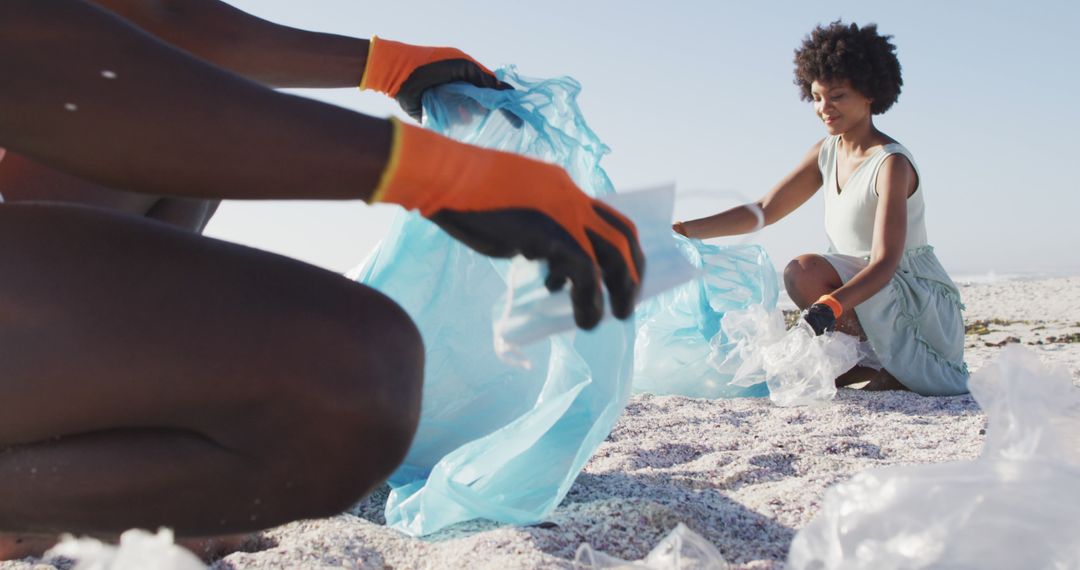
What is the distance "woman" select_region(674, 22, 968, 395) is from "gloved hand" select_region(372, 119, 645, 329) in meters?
2.24

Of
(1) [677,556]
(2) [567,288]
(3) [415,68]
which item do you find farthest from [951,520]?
(3) [415,68]

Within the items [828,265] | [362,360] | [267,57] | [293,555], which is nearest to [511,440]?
[293,555]

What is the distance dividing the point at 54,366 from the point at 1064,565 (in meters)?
1.17

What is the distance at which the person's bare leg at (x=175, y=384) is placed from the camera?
3.21ft

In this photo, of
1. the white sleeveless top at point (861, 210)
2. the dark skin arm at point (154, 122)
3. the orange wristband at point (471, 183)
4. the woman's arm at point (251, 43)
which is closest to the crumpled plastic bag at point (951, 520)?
the orange wristband at point (471, 183)

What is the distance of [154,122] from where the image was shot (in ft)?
2.91

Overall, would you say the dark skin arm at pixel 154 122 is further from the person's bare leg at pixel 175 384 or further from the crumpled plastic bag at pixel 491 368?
the crumpled plastic bag at pixel 491 368

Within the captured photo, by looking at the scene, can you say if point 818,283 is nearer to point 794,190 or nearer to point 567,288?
point 794,190

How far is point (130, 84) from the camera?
0.89 m

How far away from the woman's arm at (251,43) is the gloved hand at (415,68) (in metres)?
0.04

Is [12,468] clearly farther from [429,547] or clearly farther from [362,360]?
[429,547]

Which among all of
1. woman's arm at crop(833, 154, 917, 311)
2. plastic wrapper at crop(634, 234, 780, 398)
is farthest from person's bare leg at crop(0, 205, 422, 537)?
woman's arm at crop(833, 154, 917, 311)

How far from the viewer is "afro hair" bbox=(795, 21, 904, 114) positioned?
3.63 meters

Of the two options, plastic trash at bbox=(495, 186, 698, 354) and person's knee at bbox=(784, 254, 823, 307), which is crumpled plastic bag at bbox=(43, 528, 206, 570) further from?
person's knee at bbox=(784, 254, 823, 307)
